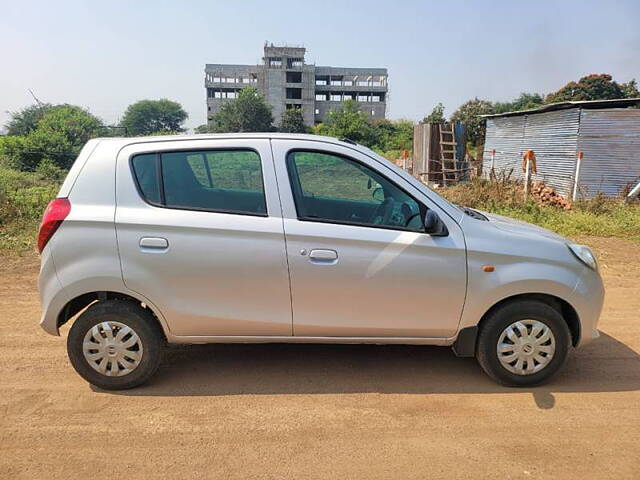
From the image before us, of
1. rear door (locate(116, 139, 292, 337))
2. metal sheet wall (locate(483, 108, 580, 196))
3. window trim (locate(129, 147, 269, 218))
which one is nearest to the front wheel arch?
rear door (locate(116, 139, 292, 337))

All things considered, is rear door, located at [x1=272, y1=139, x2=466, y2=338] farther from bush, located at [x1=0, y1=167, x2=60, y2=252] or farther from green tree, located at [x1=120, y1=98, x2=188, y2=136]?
green tree, located at [x1=120, y1=98, x2=188, y2=136]

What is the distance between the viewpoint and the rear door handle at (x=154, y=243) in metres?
3.33

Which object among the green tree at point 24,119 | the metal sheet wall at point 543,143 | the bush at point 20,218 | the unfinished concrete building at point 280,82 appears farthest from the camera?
the unfinished concrete building at point 280,82

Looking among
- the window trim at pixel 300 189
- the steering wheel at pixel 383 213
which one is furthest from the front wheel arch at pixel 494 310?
the steering wheel at pixel 383 213

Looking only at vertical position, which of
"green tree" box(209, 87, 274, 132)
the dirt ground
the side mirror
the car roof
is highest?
"green tree" box(209, 87, 274, 132)

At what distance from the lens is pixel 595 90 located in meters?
46.6

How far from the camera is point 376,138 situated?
1655 inches

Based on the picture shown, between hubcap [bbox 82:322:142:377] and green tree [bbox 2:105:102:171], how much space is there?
17313 millimetres

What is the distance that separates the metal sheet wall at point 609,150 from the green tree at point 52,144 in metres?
16.6

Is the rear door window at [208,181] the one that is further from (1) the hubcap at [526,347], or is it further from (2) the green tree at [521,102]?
(2) the green tree at [521,102]

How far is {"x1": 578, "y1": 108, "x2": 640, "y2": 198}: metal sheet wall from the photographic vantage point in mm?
13008

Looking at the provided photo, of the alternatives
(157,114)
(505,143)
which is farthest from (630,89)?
(157,114)

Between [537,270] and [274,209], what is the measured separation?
190 cm

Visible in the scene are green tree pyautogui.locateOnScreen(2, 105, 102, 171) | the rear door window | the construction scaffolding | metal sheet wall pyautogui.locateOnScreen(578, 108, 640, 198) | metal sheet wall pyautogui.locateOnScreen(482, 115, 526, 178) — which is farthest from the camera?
green tree pyautogui.locateOnScreen(2, 105, 102, 171)
